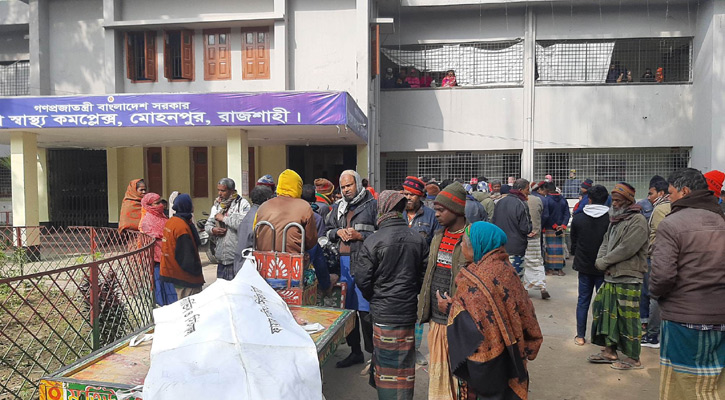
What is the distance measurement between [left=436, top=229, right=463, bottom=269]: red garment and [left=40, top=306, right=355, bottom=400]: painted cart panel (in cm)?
82

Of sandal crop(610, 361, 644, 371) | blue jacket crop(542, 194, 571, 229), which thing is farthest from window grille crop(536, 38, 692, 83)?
sandal crop(610, 361, 644, 371)

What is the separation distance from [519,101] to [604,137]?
2692mm

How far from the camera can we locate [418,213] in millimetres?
4773

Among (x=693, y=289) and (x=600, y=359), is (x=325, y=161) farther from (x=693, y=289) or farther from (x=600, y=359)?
(x=693, y=289)

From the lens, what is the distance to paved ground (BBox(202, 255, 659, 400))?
3.91m

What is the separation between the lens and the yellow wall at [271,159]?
13633 mm

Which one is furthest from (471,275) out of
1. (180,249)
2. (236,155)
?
Answer: (236,155)

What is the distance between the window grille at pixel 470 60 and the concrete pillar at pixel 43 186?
1027cm

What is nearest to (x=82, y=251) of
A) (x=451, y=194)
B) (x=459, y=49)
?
(x=451, y=194)

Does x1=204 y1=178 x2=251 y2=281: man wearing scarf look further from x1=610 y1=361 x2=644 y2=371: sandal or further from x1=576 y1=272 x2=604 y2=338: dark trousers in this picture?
x1=610 y1=361 x2=644 y2=371: sandal

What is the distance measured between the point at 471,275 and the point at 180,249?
3.16 m

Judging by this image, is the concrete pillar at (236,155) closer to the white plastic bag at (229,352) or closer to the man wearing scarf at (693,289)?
the white plastic bag at (229,352)

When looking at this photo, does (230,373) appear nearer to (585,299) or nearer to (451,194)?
(451,194)

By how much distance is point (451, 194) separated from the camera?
3197mm
